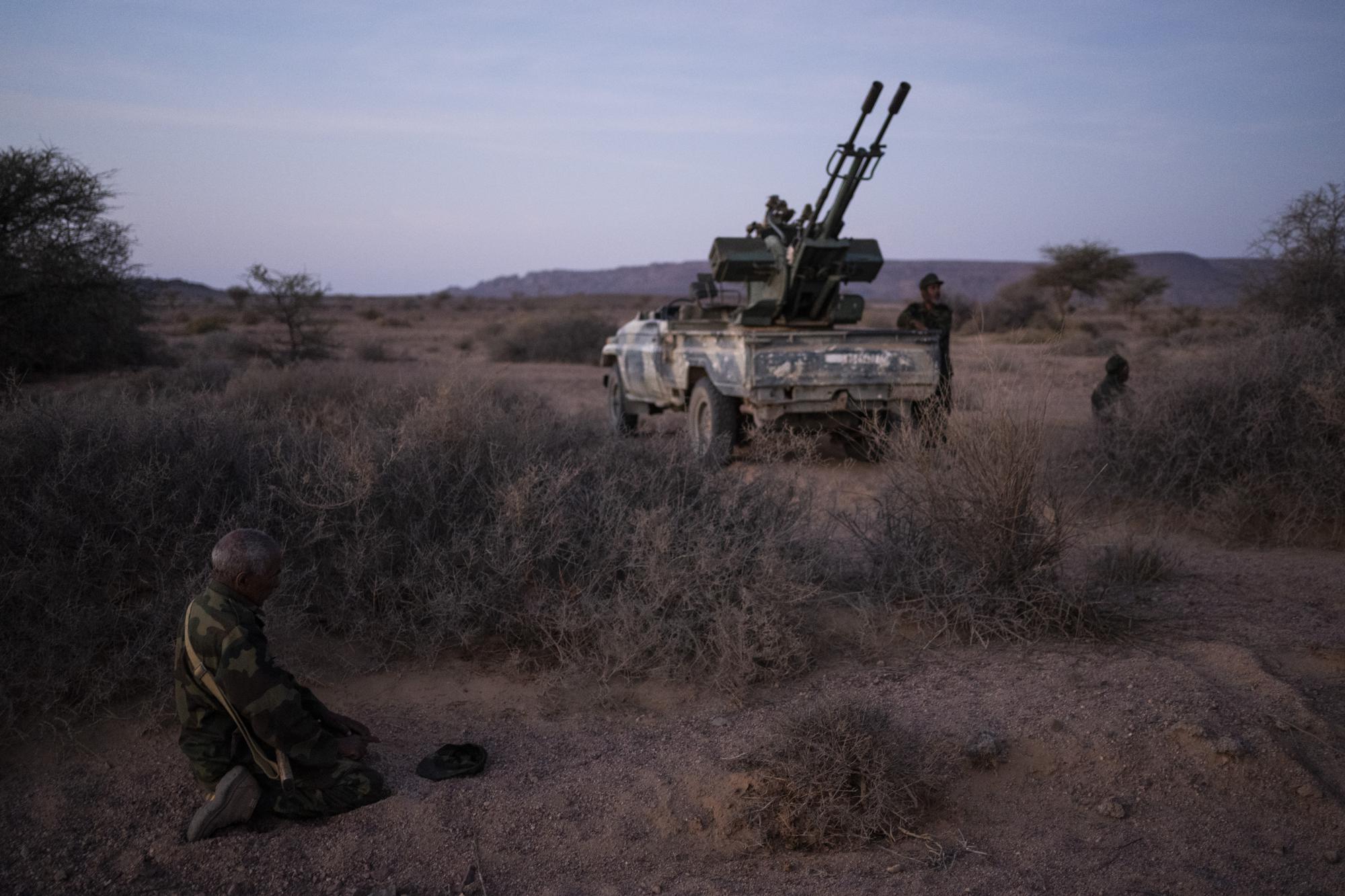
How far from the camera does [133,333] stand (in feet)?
51.8

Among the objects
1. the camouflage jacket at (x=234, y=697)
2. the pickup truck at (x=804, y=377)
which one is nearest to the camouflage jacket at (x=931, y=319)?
the pickup truck at (x=804, y=377)

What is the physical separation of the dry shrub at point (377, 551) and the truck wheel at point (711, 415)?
344 centimetres

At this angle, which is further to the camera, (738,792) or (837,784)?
(738,792)

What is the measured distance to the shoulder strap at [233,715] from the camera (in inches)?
120

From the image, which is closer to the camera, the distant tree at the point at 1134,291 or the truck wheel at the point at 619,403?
the truck wheel at the point at 619,403

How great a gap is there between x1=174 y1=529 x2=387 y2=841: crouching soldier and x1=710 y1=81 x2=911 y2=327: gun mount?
6.87m

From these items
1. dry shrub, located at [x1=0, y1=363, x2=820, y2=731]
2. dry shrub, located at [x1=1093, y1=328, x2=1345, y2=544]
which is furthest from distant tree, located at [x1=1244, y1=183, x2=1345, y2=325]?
dry shrub, located at [x1=0, y1=363, x2=820, y2=731]

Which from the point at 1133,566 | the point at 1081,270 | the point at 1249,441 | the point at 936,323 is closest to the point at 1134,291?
the point at 1081,270

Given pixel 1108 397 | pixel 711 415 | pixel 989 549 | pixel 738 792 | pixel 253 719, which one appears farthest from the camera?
pixel 711 415

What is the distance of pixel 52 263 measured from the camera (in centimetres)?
1067

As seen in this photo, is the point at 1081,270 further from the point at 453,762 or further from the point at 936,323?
the point at 453,762

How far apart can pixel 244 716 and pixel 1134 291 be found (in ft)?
115

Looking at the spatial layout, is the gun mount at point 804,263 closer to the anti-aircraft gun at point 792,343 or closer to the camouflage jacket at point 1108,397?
the anti-aircraft gun at point 792,343

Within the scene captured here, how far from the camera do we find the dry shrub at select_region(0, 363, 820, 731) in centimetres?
379
